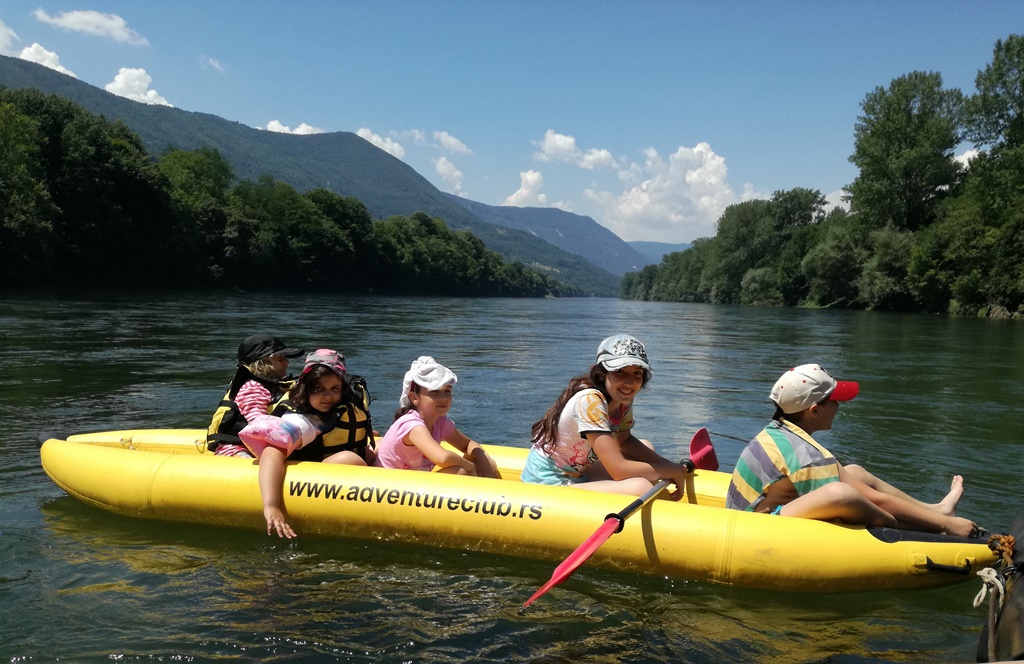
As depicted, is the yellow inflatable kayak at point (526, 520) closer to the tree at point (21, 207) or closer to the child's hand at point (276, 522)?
the child's hand at point (276, 522)

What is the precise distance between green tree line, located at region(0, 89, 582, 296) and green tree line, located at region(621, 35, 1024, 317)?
3617 cm

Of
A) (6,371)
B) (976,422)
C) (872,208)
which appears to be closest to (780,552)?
(976,422)

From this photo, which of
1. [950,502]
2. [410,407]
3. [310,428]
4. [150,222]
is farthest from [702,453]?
[150,222]

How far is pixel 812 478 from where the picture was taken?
4.06 m

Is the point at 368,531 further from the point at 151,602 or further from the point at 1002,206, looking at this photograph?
the point at 1002,206

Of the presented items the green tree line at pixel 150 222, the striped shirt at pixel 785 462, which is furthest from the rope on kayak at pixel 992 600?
the green tree line at pixel 150 222

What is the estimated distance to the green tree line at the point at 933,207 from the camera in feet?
125

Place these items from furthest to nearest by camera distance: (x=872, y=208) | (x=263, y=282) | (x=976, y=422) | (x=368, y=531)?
(x=263, y=282) < (x=872, y=208) < (x=976, y=422) < (x=368, y=531)

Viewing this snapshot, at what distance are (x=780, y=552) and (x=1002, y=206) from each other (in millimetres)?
42806

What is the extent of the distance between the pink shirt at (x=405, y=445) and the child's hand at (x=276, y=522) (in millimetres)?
767

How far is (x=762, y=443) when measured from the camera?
159 inches

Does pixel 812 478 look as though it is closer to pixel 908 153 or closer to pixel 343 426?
pixel 343 426

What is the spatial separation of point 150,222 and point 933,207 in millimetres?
44959

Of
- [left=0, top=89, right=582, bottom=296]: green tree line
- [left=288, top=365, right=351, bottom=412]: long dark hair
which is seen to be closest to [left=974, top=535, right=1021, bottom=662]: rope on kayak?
[left=288, top=365, right=351, bottom=412]: long dark hair
